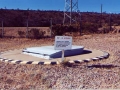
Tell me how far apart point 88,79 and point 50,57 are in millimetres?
3585

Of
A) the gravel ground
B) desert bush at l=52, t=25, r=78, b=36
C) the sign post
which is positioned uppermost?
desert bush at l=52, t=25, r=78, b=36

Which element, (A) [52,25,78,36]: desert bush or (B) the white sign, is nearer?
(B) the white sign

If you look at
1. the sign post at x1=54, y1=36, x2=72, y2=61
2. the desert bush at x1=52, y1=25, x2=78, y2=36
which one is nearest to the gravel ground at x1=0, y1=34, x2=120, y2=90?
the sign post at x1=54, y1=36, x2=72, y2=61

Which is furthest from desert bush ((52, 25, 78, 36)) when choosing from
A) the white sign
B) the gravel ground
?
the white sign

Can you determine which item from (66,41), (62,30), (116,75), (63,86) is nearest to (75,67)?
(66,41)

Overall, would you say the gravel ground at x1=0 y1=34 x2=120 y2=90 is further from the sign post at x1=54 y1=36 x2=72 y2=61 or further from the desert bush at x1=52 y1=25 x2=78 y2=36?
the desert bush at x1=52 y1=25 x2=78 y2=36

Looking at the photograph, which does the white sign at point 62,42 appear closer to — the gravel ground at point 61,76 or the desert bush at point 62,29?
the gravel ground at point 61,76

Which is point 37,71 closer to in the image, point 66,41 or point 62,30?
point 66,41

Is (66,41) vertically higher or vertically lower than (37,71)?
higher

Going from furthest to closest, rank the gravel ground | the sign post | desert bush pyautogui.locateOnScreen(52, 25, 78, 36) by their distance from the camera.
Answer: desert bush pyautogui.locateOnScreen(52, 25, 78, 36)
the sign post
the gravel ground

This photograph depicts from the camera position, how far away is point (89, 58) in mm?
11500

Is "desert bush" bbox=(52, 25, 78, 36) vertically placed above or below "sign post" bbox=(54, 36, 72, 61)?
above

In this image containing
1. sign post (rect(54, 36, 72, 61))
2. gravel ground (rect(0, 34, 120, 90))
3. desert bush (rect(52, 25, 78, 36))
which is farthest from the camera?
desert bush (rect(52, 25, 78, 36))

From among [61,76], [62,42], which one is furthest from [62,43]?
[61,76]
